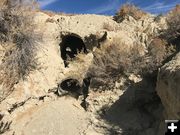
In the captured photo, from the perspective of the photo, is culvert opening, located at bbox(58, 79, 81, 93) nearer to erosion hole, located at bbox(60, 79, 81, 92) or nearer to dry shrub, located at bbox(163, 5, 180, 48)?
erosion hole, located at bbox(60, 79, 81, 92)

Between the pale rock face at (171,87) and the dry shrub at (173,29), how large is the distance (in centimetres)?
543

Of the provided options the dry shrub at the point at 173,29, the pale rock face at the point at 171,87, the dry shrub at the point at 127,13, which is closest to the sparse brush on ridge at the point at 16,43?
the dry shrub at the point at 127,13

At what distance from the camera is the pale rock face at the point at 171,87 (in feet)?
28.7

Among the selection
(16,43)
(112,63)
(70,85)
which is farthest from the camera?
(70,85)

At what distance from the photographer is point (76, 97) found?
14547 mm

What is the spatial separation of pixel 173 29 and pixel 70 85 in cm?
523

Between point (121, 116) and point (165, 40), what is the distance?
486cm

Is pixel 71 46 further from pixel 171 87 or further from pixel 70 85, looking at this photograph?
pixel 171 87

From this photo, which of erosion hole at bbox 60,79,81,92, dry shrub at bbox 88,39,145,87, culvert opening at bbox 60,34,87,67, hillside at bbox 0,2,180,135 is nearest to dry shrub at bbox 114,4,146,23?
hillside at bbox 0,2,180,135

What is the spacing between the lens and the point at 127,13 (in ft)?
63.6

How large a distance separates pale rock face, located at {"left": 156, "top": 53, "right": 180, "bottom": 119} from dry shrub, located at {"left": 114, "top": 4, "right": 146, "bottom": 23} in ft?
30.3

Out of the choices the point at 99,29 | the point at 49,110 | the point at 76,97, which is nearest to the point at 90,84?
the point at 76,97

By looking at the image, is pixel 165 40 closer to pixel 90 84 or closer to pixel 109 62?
pixel 109 62

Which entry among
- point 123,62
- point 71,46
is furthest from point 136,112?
point 71,46
